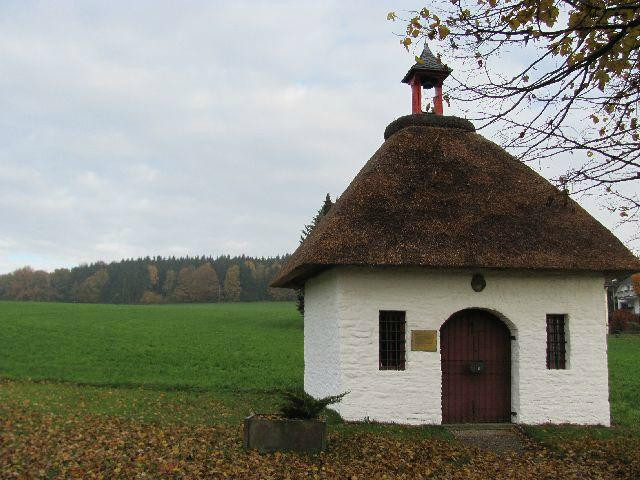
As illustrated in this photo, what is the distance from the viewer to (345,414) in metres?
11.8

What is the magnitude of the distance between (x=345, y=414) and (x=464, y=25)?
7930 mm

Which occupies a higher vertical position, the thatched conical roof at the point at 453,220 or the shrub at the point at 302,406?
the thatched conical roof at the point at 453,220

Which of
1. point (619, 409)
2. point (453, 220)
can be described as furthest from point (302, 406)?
point (619, 409)

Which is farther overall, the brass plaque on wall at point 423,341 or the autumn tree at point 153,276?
the autumn tree at point 153,276

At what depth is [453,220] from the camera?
12.2 metres

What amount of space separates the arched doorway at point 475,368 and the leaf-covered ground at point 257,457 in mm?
1757

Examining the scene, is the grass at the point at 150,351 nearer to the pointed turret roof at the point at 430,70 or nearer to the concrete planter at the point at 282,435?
the concrete planter at the point at 282,435

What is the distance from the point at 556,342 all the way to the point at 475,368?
1.95 meters

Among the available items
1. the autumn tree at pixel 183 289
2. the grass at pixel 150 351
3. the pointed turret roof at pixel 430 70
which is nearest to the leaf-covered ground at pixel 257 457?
the grass at pixel 150 351

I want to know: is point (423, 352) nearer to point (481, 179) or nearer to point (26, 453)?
point (481, 179)

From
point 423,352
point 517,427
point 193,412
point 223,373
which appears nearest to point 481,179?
point 423,352

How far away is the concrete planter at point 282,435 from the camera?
9523 mm

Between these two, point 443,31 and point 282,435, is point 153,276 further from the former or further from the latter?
point 443,31

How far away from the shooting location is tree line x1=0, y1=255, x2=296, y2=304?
8131 cm
